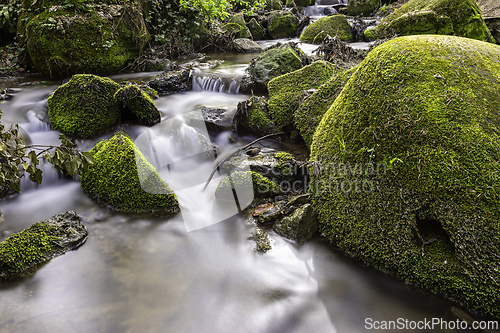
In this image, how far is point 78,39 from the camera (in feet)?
24.7

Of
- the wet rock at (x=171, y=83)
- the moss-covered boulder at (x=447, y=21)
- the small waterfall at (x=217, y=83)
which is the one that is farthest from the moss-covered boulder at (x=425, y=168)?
the wet rock at (x=171, y=83)

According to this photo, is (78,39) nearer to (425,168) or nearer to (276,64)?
(276,64)

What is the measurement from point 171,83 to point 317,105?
486 centimetres

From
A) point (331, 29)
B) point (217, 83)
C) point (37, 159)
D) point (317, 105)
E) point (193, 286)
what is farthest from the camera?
point (331, 29)

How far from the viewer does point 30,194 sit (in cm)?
388

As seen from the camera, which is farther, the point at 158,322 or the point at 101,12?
the point at 101,12

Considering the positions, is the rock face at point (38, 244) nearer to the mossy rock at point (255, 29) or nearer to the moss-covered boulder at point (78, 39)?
the moss-covered boulder at point (78, 39)

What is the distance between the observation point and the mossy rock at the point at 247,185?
3572mm

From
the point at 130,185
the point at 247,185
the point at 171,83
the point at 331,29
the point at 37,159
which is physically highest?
the point at 331,29

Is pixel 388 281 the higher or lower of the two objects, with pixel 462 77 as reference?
lower

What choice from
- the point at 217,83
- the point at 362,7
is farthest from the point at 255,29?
the point at 217,83

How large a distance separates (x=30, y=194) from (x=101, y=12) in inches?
271

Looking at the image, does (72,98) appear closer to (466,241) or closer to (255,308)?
(255,308)

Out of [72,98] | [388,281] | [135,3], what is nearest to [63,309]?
[388,281]
